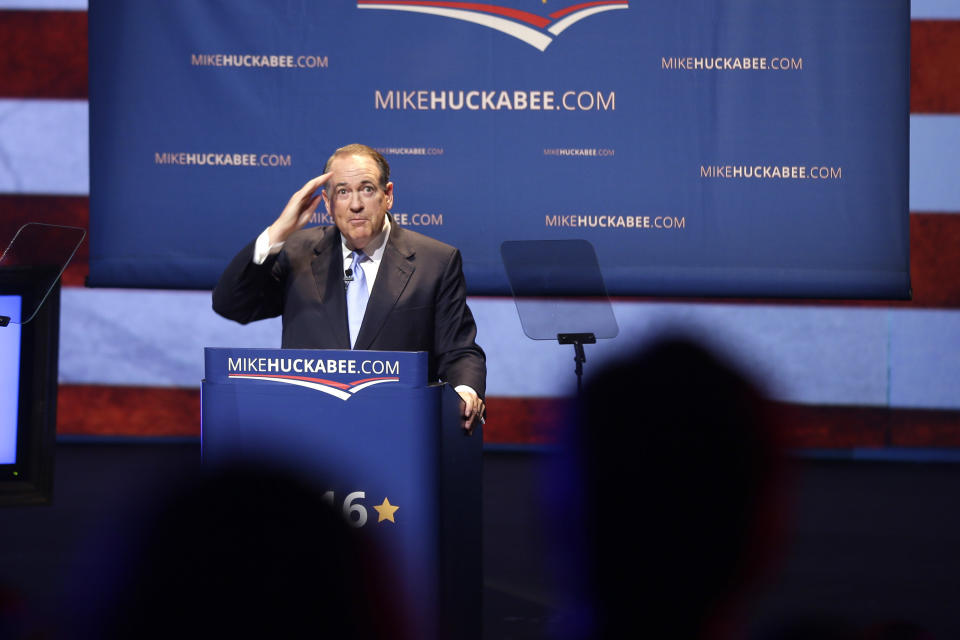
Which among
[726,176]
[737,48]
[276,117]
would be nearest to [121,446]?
[276,117]

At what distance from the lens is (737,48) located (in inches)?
183

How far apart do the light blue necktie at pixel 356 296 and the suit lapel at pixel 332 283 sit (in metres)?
0.03

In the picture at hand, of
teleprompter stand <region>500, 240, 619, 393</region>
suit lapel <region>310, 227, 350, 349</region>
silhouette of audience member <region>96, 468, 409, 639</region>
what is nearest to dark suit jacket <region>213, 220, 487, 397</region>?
suit lapel <region>310, 227, 350, 349</region>

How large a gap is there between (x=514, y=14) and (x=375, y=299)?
301 centimetres

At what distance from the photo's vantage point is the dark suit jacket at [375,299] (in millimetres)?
2080

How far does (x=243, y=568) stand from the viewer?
628mm

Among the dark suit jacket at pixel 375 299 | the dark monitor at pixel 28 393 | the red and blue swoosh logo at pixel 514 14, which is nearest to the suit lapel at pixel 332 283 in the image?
the dark suit jacket at pixel 375 299

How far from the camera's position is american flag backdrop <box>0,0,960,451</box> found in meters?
4.89

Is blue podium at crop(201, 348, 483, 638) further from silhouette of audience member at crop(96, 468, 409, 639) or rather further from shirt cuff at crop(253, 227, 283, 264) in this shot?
silhouette of audience member at crop(96, 468, 409, 639)

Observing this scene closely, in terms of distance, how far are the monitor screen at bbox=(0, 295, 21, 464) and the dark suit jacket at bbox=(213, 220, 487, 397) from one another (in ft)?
1.53

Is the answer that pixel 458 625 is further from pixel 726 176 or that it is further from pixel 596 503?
pixel 726 176

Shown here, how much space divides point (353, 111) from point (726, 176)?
6.25 ft

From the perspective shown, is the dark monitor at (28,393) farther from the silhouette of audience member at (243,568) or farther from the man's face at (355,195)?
the silhouette of audience member at (243,568)

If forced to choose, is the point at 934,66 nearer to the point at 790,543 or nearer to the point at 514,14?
the point at 514,14
